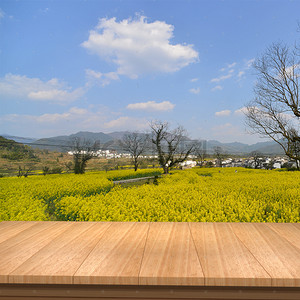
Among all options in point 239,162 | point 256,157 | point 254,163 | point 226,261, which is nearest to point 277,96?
point 256,157

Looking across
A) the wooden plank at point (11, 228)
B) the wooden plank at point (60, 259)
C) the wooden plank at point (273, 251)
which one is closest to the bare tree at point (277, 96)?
the wooden plank at point (273, 251)

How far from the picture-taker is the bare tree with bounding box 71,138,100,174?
3.97 m

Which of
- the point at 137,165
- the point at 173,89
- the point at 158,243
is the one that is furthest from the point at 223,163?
the point at 158,243

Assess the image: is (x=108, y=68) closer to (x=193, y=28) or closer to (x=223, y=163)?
(x=193, y=28)

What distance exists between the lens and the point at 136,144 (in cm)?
571

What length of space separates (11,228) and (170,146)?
160 inches

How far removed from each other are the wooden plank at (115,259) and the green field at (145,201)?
2.05 feet

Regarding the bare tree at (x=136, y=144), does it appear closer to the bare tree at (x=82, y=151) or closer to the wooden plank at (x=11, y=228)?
the bare tree at (x=82, y=151)

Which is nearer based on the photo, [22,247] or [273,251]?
[273,251]

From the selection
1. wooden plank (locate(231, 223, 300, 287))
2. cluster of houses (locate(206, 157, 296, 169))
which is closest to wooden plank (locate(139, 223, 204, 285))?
wooden plank (locate(231, 223, 300, 287))

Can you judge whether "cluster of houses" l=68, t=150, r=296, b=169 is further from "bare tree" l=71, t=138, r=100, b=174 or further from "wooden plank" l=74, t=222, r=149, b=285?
"wooden plank" l=74, t=222, r=149, b=285

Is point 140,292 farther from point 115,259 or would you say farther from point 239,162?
point 239,162

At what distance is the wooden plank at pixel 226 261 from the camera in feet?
4.36

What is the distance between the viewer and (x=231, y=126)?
3.97 meters
